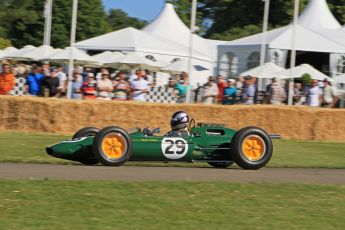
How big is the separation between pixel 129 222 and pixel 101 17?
7151cm

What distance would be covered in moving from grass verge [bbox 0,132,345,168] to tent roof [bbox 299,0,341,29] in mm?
26440

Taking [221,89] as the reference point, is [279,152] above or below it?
below

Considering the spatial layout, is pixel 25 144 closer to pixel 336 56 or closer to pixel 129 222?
pixel 129 222

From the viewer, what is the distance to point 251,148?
12062mm

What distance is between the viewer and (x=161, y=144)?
38.3ft

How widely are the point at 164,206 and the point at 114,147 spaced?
145 inches

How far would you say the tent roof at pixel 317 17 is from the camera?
45.6m

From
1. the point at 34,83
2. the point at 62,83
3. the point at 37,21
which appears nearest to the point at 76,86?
the point at 62,83

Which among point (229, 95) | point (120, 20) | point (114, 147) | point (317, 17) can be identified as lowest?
point (114, 147)

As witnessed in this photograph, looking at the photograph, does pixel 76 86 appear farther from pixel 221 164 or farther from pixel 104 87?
pixel 221 164

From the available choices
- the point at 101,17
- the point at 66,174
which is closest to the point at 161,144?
the point at 66,174

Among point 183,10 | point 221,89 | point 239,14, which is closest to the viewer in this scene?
point 221,89

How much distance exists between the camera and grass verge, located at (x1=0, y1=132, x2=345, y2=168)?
1287 centimetres

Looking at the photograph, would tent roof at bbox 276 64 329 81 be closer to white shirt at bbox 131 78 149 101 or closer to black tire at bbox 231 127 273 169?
white shirt at bbox 131 78 149 101
